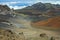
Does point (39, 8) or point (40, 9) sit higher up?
point (39, 8)

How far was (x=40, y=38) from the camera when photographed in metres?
21.3

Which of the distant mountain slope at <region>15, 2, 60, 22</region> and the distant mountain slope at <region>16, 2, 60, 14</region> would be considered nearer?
the distant mountain slope at <region>15, 2, 60, 22</region>

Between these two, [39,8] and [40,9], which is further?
[39,8]

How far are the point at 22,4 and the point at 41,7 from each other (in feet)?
14.2

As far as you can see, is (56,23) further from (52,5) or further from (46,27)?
(52,5)

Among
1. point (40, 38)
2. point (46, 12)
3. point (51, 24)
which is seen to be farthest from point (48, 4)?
point (40, 38)

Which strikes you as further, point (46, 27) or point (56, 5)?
point (56, 5)

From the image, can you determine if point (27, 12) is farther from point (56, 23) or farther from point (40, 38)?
point (40, 38)

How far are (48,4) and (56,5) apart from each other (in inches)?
85.4

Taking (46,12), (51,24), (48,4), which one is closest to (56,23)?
(51,24)

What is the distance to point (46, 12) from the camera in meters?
44.1

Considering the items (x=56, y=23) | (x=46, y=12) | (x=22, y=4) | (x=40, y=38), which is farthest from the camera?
(x=22, y=4)

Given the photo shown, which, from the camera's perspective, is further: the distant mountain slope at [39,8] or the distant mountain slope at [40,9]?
the distant mountain slope at [39,8]

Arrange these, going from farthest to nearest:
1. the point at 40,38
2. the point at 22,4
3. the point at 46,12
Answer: the point at 22,4 < the point at 46,12 < the point at 40,38
